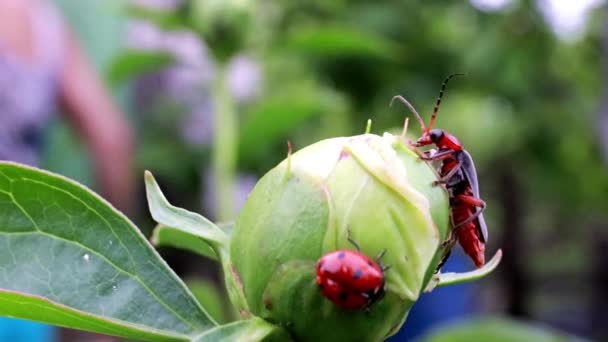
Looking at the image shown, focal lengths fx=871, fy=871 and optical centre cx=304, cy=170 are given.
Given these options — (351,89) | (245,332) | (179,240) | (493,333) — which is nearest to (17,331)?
(179,240)

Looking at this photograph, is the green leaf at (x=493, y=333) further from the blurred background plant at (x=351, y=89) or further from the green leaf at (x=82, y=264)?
the green leaf at (x=82, y=264)

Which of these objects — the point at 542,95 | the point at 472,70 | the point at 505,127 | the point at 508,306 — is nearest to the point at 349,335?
the point at 472,70

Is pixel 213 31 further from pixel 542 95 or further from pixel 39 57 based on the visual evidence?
pixel 542 95

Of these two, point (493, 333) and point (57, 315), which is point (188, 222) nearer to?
point (57, 315)

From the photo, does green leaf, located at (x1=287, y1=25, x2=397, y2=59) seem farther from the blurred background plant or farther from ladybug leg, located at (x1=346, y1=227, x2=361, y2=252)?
ladybug leg, located at (x1=346, y1=227, x2=361, y2=252)

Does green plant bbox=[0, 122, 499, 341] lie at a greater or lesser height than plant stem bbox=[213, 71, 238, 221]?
greater

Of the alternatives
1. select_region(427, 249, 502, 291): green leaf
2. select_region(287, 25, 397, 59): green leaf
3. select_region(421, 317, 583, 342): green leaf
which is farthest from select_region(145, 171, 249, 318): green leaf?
select_region(287, 25, 397, 59): green leaf

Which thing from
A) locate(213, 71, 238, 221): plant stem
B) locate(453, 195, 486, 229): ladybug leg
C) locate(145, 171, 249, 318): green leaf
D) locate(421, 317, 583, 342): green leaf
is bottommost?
locate(421, 317, 583, 342): green leaf
